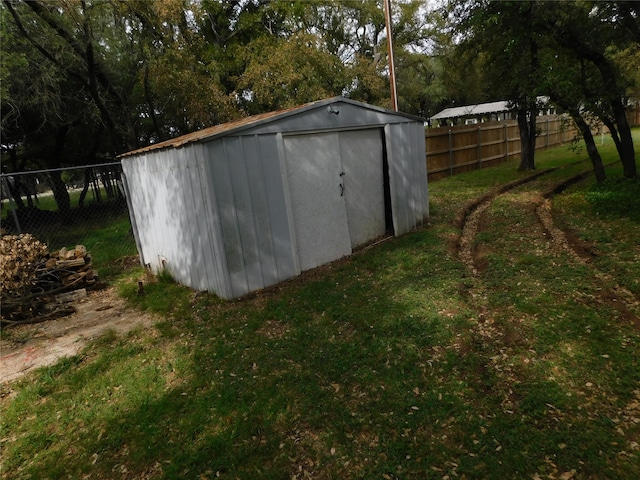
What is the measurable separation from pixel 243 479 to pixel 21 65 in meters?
11.6

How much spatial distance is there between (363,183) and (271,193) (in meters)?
2.09

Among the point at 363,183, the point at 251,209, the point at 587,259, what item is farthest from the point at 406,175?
the point at 251,209

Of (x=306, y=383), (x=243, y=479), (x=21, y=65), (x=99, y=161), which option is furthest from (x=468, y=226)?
(x=99, y=161)

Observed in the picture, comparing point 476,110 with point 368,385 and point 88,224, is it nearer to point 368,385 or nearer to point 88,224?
point 88,224

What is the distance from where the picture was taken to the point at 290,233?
18.4 feet

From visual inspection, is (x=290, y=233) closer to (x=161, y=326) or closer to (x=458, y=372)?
(x=161, y=326)

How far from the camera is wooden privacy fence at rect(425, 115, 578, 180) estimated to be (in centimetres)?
1386

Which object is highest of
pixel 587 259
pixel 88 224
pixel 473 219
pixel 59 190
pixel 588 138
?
pixel 59 190

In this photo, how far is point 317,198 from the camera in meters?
6.06

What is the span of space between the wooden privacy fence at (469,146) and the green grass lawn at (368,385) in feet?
28.7

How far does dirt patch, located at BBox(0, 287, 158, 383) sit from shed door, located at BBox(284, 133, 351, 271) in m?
2.40

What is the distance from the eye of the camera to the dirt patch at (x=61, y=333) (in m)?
4.36

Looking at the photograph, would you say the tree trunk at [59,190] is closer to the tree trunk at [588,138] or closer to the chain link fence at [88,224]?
the chain link fence at [88,224]

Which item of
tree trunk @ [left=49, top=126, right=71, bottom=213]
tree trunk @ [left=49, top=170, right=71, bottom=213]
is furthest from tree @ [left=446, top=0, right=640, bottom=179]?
tree trunk @ [left=49, top=170, right=71, bottom=213]
